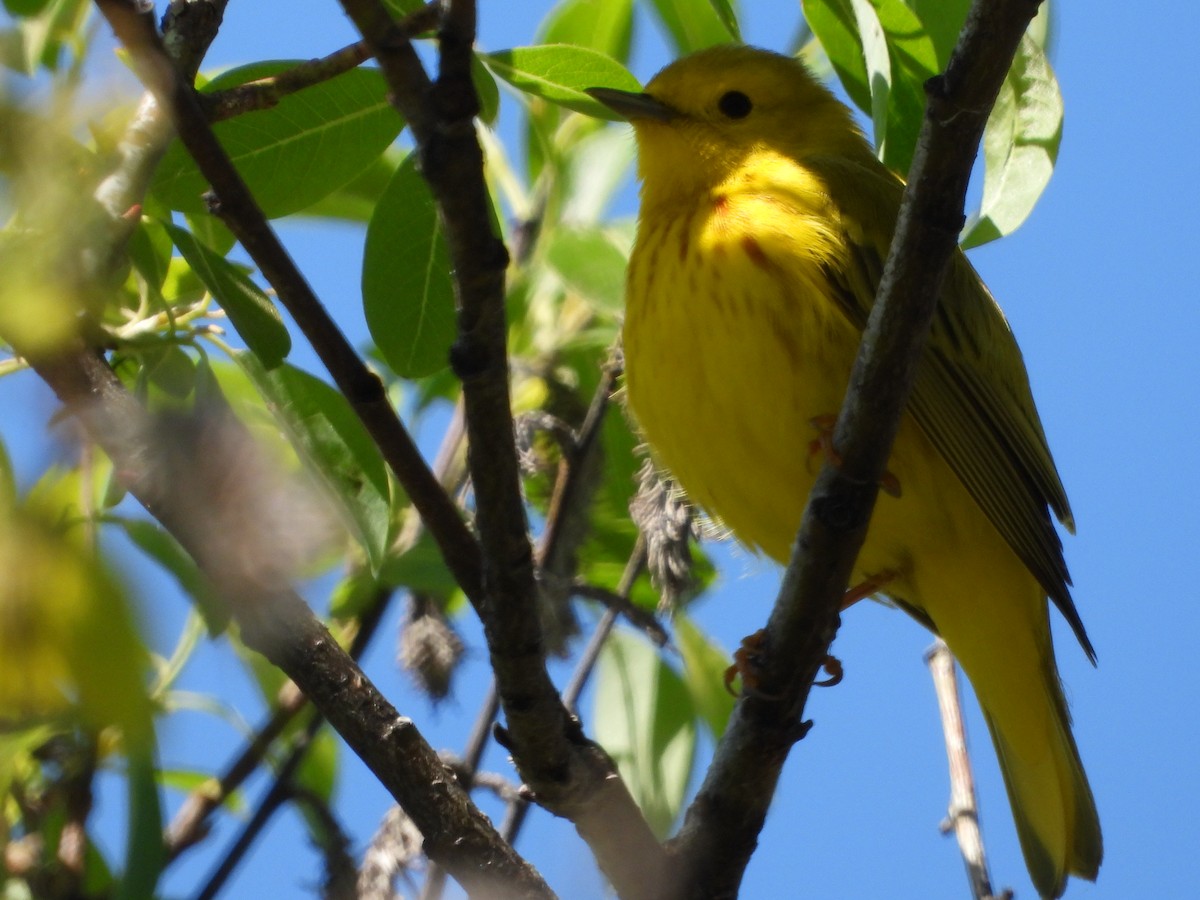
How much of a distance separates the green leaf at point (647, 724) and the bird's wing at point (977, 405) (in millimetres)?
943

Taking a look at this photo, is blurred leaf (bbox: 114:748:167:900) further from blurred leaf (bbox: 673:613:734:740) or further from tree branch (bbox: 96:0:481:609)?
blurred leaf (bbox: 673:613:734:740)

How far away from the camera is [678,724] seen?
346cm

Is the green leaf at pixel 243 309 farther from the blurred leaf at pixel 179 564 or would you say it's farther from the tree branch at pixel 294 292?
the blurred leaf at pixel 179 564

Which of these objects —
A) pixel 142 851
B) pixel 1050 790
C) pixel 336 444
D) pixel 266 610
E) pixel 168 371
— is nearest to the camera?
pixel 142 851

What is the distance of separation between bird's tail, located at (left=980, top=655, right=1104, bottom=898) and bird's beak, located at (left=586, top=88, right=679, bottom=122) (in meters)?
1.68

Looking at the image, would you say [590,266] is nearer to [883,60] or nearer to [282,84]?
[883,60]

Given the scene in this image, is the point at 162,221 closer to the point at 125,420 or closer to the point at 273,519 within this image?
the point at 125,420

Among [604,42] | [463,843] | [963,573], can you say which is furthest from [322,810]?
[604,42]

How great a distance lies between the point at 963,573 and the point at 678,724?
78 centimetres

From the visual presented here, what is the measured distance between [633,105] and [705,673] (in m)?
1.43

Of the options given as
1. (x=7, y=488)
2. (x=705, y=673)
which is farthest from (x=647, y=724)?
(x=7, y=488)

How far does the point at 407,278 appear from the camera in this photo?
7.43 ft

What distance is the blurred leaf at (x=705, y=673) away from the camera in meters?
3.49

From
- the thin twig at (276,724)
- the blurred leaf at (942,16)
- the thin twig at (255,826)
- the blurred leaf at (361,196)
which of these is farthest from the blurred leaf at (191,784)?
the blurred leaf at (942,16)
